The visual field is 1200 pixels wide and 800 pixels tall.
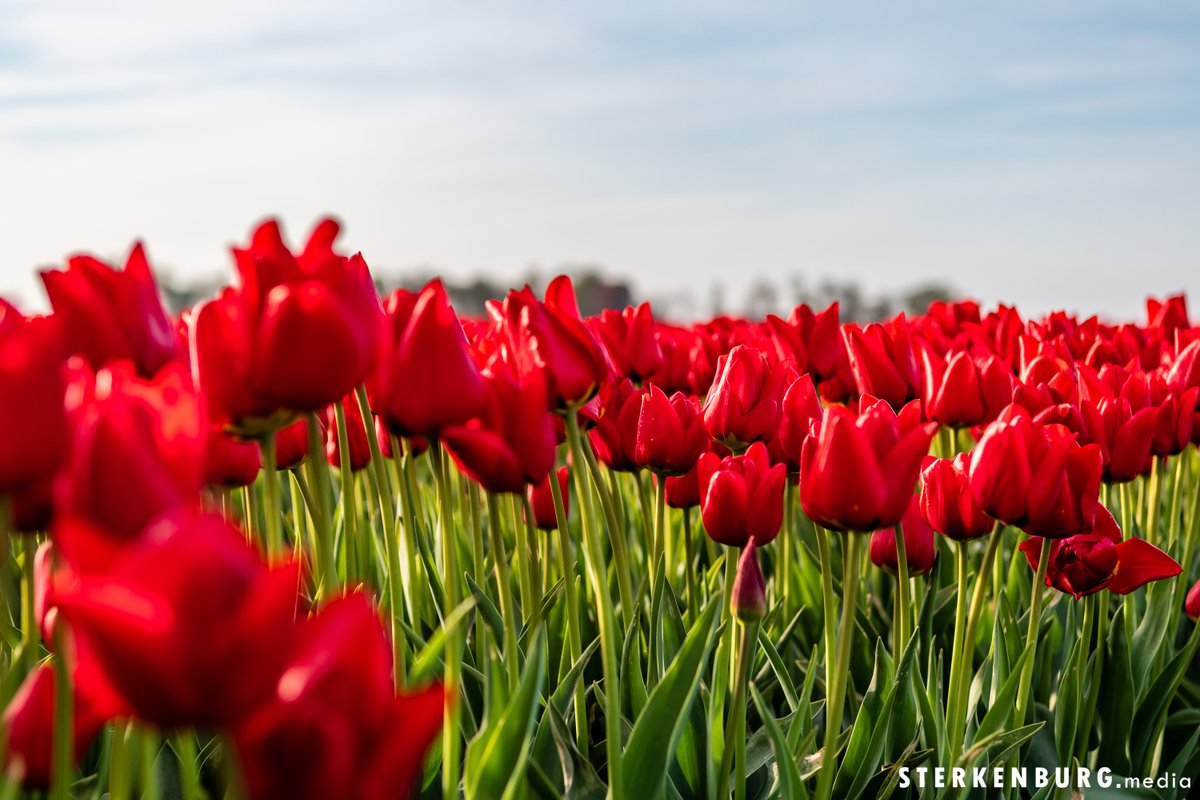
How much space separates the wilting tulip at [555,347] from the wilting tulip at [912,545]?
107 cm

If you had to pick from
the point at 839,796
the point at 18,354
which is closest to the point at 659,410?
the point at 839,796

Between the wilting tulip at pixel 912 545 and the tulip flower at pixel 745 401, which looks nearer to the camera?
the tulip flower at pixel 745 401

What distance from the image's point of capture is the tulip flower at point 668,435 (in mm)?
2344

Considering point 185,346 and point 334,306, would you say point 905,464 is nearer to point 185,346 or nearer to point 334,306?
point 334,306

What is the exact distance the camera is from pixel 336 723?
2.67ft

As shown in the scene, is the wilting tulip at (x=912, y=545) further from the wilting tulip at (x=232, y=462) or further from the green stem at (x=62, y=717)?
the green stem at (x=62, y=717)

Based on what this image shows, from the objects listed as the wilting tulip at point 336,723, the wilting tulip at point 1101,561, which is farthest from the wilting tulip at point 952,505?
the wilting tulip at point 336,723

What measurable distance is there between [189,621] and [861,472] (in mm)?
1227

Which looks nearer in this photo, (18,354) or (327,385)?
(18,354)

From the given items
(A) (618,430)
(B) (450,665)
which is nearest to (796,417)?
(A) (618,430)

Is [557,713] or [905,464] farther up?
[905,464]

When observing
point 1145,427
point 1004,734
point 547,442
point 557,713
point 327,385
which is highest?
point 327,385

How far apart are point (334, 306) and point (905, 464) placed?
0.98m

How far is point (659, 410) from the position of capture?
2338 mm
